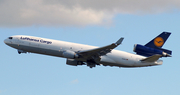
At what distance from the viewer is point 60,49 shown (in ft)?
194

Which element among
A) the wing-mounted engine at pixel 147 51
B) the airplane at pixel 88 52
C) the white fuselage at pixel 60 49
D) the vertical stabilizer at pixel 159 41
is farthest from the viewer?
the vertical stabilizer at pixel 159 41

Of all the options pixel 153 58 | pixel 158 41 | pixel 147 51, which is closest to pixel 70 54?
pixel 147 51

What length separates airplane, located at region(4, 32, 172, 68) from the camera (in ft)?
194

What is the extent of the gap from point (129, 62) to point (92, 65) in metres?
7.15

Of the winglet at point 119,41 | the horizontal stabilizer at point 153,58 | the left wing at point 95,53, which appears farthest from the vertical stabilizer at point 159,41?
the winglet at point 119,41

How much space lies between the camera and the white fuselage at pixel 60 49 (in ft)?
Answer: 195

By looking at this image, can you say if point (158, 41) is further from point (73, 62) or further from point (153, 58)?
point (73, 62)

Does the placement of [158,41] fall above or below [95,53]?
above

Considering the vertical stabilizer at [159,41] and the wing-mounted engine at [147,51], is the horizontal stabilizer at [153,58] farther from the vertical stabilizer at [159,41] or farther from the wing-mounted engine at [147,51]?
the vertical stabilizer at [159,41]

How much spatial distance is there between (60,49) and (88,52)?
5.34 metres

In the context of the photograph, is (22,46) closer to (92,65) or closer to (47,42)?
(47,42)

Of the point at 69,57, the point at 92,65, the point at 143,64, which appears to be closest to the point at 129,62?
the point at 143,64

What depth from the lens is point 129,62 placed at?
200 ft

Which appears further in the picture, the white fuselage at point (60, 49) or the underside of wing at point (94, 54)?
the white fuselage at point (60, 49)
